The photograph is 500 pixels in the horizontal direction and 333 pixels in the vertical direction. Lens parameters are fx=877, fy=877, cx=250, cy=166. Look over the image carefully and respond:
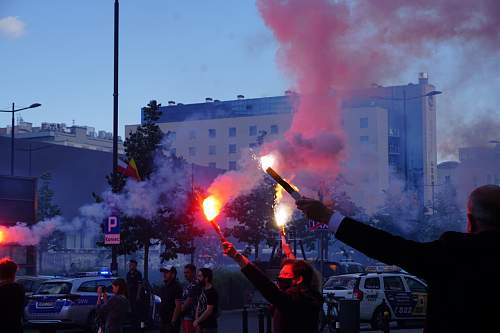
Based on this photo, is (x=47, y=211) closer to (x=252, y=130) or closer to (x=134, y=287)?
(x=134, y=287)

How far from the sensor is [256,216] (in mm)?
39688

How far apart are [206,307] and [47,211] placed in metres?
45.3

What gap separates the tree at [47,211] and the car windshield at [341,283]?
102ft

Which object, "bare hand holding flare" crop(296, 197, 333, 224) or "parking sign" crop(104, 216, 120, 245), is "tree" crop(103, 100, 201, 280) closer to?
"parking sign" crop(104, 216, 120, 245)

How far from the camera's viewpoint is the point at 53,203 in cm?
6162

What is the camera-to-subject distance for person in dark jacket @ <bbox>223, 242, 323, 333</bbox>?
246 inches

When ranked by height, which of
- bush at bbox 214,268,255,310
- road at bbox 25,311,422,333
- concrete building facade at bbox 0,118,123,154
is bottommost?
road at bbox 25,311,422,333

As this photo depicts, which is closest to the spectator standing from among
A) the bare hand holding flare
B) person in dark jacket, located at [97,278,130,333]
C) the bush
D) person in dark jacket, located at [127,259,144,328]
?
person in dark jacket, located at [97,278,130,333]

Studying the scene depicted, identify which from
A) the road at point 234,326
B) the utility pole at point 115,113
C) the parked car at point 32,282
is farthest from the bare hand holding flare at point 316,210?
the utility pole at point 115,113

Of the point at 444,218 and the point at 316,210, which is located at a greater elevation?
the point at 444,218

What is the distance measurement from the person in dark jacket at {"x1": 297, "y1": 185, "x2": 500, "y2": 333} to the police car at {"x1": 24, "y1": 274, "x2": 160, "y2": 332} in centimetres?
1889

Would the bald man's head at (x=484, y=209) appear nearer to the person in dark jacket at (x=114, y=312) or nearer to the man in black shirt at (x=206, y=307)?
the man in black shirt at (x=206, y=307)

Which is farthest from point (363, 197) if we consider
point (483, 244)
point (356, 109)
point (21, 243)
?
point (483, 244)

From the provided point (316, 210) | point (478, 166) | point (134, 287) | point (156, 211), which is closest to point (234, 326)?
point (134, 287)
